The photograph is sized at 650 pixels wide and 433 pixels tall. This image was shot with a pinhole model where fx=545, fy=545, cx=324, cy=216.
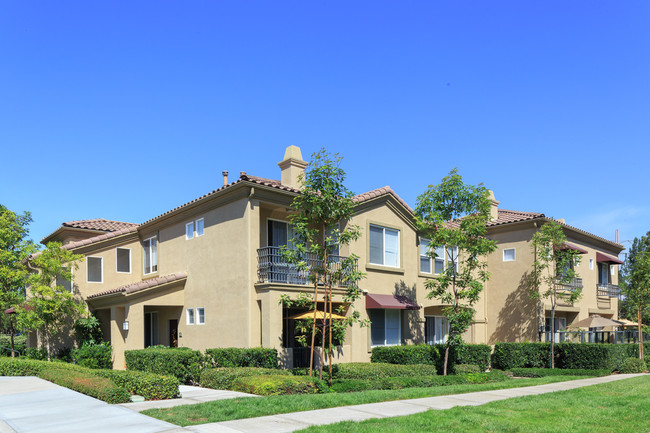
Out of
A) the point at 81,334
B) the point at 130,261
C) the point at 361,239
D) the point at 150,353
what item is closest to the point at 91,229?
the point at 130,261

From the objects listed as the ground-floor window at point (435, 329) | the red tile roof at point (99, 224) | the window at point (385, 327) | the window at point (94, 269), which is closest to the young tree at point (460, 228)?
the window at point (385, 327)

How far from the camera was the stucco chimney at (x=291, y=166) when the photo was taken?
21625 millimetres

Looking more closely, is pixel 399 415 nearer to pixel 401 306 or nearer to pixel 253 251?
pixel 253 251

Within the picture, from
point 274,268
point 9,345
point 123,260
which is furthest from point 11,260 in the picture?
point 274,268

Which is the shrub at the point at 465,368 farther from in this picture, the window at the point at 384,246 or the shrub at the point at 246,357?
the shrub at the point at 246,357

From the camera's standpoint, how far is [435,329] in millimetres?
26312

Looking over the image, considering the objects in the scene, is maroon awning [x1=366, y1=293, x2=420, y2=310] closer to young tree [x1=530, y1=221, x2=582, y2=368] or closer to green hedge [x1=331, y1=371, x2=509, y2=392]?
green hedge [x1=331, y1=371, x2=509, y2=392]

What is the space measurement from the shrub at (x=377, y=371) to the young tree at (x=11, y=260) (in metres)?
15.1

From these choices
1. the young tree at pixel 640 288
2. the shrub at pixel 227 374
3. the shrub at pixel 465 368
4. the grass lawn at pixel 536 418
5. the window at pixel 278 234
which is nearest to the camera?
the grass lawn at pixel 536 418

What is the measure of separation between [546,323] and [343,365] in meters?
15.0

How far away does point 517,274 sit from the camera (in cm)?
2758

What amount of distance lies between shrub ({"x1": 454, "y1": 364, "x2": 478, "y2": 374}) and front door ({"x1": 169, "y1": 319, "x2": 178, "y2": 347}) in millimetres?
11818

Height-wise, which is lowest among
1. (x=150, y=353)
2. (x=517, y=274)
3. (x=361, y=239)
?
(x=150, y=353)

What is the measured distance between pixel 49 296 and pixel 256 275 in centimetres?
1023
